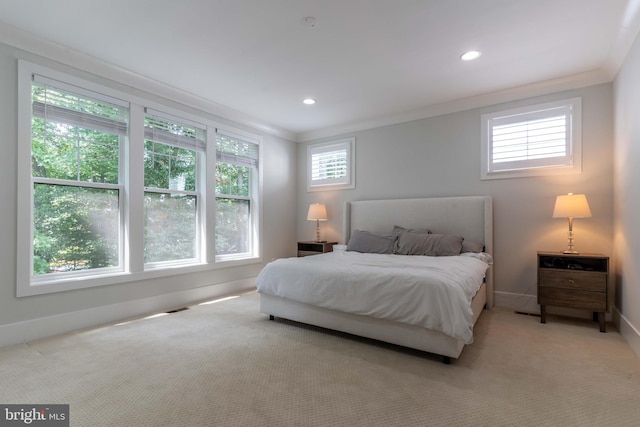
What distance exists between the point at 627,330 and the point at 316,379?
2845 millimetres

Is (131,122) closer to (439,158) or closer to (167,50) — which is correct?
(167,50)

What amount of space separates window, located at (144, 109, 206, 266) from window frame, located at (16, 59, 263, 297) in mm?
81

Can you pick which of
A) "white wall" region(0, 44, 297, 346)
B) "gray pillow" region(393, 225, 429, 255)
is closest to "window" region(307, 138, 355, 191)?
"gray pillow" region(393, 225, 429, 255)

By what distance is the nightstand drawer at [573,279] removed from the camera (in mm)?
2990

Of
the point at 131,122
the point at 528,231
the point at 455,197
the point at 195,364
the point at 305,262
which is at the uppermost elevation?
the point at 131,122

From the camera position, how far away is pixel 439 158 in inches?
172

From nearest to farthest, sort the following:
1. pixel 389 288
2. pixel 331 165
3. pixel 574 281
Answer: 1. pixel 389 288
2. pixel 574 281
3. pixel 331 165

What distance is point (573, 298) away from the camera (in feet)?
10.2

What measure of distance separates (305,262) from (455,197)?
2345 mm

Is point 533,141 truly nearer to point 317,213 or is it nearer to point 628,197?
point 628,197

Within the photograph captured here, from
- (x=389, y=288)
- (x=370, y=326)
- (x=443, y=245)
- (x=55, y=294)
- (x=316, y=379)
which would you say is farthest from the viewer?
(x=443, y=245)

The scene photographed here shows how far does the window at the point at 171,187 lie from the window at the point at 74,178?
33cm

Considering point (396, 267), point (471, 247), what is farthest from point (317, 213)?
point (396, 267)

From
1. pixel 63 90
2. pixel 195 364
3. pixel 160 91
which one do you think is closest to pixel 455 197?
pixel 195 364
